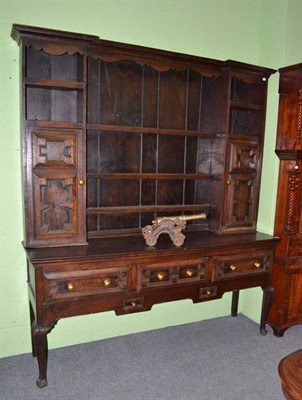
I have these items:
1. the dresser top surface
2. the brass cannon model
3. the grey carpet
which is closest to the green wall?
the grey carpet

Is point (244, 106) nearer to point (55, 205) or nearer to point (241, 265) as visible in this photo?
point (241, 265)

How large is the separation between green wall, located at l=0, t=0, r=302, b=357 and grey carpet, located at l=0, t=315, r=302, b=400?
16 cm

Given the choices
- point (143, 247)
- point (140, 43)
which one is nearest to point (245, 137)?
point (140, 43)

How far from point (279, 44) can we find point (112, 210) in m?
1.98

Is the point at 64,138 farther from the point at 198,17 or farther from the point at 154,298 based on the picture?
the point at 198,17

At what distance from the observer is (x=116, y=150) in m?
2.53

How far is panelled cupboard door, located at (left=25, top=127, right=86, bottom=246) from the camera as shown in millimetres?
2088

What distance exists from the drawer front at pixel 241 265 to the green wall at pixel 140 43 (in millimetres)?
361

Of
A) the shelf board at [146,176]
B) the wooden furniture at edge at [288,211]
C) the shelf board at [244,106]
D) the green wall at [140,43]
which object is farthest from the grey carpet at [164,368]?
the shelf board at [244,106]

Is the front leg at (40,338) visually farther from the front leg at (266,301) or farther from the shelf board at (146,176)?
the front leg at (266,301)

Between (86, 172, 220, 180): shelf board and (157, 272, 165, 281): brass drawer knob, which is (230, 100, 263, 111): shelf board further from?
(157, 272, 165, 281): brass drawer knob

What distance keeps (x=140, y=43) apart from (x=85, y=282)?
1.83 m

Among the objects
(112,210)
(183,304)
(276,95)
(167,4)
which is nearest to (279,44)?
(276,95)

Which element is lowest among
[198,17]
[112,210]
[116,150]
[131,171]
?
[112,210]
